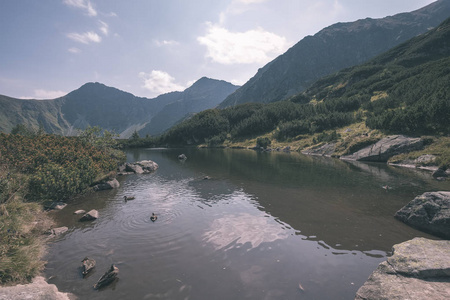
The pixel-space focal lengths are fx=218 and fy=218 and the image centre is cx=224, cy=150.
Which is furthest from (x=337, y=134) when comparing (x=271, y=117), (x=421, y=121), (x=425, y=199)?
(x=425, y=199)

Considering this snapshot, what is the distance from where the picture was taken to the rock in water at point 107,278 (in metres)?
12.1

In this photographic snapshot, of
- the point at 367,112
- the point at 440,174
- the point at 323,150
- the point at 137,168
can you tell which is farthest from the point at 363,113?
the point at 137,168

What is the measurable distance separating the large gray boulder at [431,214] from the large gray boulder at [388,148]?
1952 inches

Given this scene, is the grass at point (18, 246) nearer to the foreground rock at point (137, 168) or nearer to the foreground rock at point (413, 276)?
the foreground rock at point (413, 276)

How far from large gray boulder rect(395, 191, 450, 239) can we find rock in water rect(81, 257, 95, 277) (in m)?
25.6

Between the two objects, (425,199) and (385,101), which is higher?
(385,101)

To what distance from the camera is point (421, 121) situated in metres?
64.3

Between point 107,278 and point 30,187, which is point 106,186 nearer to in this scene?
point 30,187

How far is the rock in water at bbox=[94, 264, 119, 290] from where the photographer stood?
12.1 metres

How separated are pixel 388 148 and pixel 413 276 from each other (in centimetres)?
6285

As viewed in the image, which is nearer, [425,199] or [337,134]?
[425,199]

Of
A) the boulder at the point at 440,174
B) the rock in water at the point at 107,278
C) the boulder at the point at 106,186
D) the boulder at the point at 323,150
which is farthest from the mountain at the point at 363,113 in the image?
the rock in water at the point at 107,278

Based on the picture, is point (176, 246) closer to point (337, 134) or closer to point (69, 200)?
point (69, 200)

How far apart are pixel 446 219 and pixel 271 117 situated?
143274 millimetres
